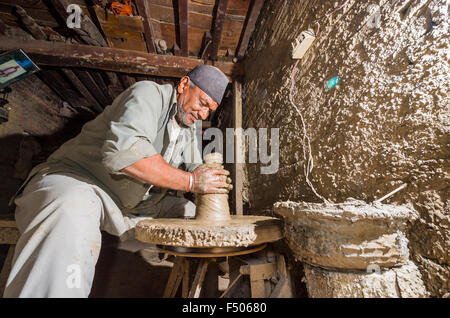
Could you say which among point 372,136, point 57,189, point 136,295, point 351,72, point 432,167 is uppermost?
point 351,72

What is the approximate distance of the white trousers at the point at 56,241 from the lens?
84cm

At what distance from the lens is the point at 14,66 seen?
2883 millimetres

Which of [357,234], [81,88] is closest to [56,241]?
[357,234]

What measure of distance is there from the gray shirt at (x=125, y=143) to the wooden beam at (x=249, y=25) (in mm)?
1784

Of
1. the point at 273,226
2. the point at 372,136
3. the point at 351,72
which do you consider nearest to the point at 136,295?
the point at 273,226

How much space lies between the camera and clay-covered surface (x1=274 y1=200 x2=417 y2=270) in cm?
72

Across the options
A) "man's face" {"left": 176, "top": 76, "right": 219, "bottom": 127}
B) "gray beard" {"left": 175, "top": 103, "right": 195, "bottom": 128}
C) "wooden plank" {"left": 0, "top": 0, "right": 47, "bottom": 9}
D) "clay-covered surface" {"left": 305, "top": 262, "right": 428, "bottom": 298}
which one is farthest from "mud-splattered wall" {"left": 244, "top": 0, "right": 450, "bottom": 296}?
"wooden plank" {"left": 0, "top": 0, "right": 47, "bottom": 9}

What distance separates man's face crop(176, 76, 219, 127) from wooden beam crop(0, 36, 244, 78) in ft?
4.78

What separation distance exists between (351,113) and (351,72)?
0.77 ft

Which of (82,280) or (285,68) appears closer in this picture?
(82,280)

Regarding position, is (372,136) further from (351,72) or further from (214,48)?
(214,48)

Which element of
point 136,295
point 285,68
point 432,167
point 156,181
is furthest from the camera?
point 136,295

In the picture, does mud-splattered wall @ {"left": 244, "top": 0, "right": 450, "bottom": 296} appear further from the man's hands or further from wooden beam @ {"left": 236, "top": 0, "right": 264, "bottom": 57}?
wooden beam @ {"left": 236, "top": 0, "right": 264, "bottom": 57}

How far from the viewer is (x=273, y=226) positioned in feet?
3.72
